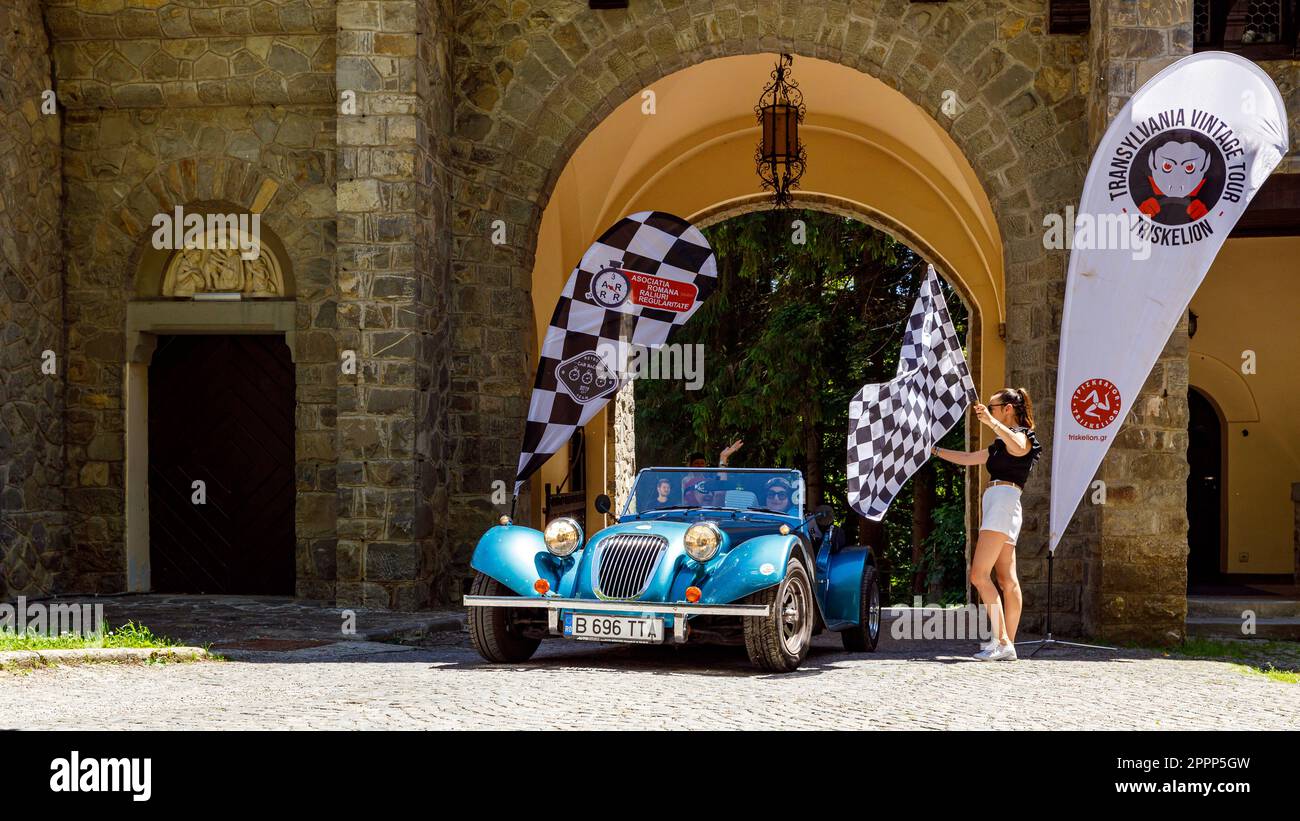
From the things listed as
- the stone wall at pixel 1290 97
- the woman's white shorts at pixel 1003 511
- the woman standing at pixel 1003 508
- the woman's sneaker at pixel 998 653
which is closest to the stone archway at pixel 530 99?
the stone wall at pixel 1290 97

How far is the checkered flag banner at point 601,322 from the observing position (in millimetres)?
10539

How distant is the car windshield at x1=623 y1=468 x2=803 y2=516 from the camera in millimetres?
8688

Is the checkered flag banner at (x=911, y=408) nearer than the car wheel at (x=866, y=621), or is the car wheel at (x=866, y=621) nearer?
the car wheel at (x=866, y=621)

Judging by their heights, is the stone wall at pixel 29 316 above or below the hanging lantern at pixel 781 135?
below

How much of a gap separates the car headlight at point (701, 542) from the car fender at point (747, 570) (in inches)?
3.6

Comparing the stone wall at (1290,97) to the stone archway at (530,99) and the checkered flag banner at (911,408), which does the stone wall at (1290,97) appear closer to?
the stone archway at (530,99)

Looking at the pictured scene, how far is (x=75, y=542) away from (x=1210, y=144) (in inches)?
368

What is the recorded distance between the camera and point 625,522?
8.22m

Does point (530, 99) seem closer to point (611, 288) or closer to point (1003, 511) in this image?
point (611, 288)

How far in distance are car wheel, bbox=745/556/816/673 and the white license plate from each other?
0.49 metres

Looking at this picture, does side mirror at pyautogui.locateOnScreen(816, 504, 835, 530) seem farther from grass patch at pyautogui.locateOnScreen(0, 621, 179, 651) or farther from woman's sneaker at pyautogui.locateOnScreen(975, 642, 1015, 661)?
grass patch at pyautogui.locateOnScreen(0, 621, 179, 651)

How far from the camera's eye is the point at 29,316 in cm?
1151
